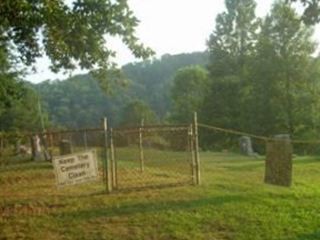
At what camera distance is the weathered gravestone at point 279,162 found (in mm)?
16734

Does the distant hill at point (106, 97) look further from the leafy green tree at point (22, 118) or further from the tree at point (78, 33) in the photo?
the tree at point (78, 33)

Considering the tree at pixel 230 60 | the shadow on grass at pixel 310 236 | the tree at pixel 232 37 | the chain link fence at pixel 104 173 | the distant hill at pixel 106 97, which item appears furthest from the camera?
the distant hill at pixel 106 97

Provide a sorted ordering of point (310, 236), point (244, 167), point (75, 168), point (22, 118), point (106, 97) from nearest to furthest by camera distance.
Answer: point (310, 236)
point (75, 168)
point (244, 167)
point (22, 118)
point (106, 97)

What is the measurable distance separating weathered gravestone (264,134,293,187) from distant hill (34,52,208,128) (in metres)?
73.3

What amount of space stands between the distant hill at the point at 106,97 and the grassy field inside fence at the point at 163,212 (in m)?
75.1

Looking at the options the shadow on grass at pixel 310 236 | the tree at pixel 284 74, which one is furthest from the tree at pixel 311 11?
the tree at pixel 284 74

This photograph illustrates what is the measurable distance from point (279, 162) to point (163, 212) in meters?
5.31

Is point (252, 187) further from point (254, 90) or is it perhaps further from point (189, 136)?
point (254, 90)

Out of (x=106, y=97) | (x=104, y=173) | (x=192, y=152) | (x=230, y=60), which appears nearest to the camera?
(x=104, y=173)

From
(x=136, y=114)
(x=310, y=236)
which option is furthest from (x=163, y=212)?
(x=136, y=114)

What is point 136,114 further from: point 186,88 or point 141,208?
point 141,208

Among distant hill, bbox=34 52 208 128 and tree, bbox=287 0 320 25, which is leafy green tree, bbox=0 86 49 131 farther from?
tree, bbox=287 0 320 25

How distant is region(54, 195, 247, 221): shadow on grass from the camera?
12280 millimetres

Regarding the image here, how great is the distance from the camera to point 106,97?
302ft
